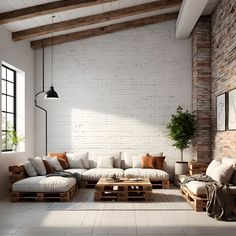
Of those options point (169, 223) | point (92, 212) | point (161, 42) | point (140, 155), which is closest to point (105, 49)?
point (161, 42)

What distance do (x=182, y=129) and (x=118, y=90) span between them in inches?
83.4

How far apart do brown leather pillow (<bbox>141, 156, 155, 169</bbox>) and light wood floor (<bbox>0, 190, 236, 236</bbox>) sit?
3340 mm

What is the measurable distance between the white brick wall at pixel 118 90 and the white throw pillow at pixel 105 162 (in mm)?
592

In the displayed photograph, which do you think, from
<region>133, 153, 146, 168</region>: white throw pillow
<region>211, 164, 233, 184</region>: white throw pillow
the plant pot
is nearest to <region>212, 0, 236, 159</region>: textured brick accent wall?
the plant pot

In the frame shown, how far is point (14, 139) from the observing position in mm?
9234

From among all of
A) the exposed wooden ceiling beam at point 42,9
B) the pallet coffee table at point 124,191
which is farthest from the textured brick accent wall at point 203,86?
the exposed wooden ceiling beam at point 42,9

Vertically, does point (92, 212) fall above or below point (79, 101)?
below

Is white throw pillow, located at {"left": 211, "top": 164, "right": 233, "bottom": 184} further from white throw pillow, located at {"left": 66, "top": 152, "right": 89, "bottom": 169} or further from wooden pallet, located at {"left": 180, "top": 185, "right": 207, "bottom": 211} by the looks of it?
white throw pillow, located at {"left": 66, "top": 152, "right": 89, "bottom": 169}

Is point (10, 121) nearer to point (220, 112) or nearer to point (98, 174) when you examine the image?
point (98, 174)

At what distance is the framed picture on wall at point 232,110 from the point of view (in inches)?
316

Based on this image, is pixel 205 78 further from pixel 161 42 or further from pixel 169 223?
pixel 169 223

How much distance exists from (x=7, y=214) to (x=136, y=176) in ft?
12.1

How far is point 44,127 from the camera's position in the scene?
36.3 ft

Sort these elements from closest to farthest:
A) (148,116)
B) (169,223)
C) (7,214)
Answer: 1. (169,223)
2. (7,214)
3. (148,116)
